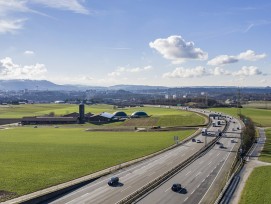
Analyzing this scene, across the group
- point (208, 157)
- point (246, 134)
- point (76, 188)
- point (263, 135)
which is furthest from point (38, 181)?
point (263, 135)

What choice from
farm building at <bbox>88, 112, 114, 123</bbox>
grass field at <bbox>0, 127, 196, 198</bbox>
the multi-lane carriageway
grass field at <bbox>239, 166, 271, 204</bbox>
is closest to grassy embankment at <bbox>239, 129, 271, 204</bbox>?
grass field at <bbox>239, 166, 271, 204</bbox>

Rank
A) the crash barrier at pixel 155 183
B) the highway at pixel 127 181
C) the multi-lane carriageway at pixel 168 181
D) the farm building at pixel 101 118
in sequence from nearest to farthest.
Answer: the crash barrier at pixel 155 183 < the multi-lane carriageway at pixel 168 181 < the highway at pixel 127 181 < the farm building at pixel 101 118

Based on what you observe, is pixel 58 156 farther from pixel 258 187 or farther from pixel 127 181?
pixel 258 187

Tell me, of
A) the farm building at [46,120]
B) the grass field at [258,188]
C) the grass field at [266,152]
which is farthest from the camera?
the farm building at [46,120]

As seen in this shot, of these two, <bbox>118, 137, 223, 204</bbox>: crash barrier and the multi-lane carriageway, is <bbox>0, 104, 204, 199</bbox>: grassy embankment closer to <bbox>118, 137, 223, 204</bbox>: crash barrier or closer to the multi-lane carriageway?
the multi-lane carriageway

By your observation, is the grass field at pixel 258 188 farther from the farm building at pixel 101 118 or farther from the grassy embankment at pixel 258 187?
the farm building at pixel 101 118

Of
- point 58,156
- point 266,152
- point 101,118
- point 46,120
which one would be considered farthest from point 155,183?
point 46,120

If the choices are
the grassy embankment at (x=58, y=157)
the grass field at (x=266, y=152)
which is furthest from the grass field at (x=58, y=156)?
the grass field at (x=266, y=152)

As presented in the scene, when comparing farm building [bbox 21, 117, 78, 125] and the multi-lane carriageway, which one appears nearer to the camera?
the multi-lane carriageway
